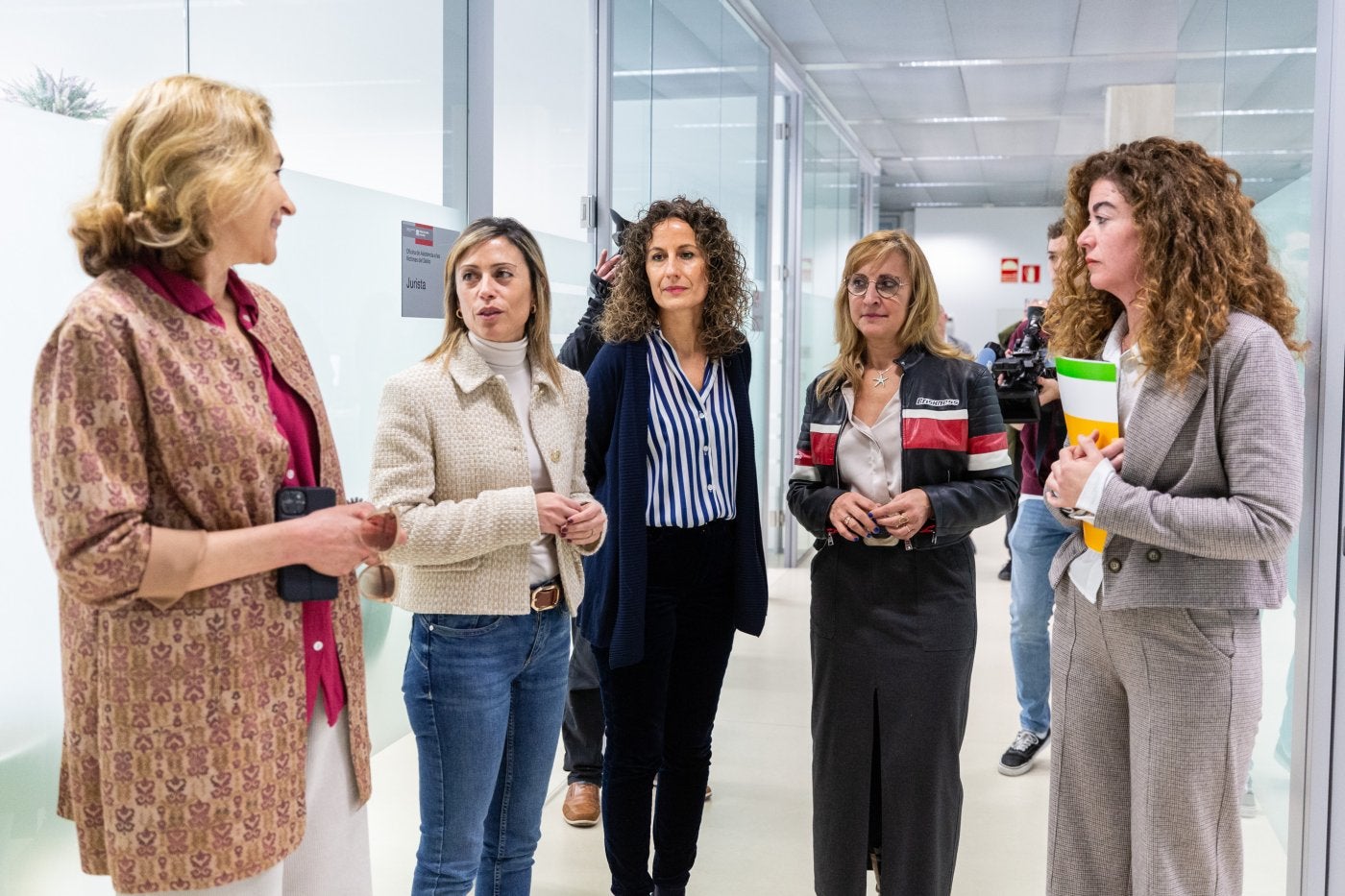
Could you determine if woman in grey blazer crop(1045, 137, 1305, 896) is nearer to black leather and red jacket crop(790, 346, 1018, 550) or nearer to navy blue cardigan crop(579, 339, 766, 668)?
black leather and red jacket crop(790, 346, 1018, 550)

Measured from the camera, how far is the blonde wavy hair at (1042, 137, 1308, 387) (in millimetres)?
1788

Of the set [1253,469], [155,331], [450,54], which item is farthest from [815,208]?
[155,331]

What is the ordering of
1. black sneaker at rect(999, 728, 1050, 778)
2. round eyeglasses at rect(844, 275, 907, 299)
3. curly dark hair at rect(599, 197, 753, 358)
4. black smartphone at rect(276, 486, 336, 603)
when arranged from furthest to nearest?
1. black sneaker at rect(999, 728, 1050, 778)
2. curly dark hair at rect(599, 197, 753, 358)
3. round eyeglasses at rect(844, 275, 907, 299)
4. black smartphone at rect(276, 486, 336, 603)

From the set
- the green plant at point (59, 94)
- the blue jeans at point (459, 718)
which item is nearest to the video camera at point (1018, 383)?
the blue jeans at point (459, 718)

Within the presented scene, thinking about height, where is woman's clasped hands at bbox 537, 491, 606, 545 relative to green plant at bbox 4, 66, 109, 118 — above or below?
below

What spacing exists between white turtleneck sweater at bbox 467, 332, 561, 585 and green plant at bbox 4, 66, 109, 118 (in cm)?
73

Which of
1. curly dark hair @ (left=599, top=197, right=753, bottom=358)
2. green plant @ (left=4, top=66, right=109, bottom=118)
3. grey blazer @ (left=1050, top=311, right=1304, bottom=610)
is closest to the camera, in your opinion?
green plant @ (left=4, top=66, right=109, bottom=118)

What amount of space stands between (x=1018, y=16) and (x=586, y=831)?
17.4ft

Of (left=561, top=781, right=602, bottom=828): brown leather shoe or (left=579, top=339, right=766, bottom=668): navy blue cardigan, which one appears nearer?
(left=579, top=339, right=766, bottom=668): navy blue cardigan

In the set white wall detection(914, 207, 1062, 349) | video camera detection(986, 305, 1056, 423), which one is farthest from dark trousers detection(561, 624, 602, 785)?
white wall detection(914, 207, 1062, 349)

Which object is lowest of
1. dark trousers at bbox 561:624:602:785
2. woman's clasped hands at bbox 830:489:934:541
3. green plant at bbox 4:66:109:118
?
dark trousers at bbox 561:624:602:785

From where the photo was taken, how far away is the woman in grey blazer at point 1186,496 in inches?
68.8

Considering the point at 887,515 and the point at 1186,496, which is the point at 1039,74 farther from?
the point at 1186,496

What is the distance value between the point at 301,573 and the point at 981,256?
16.2 m
